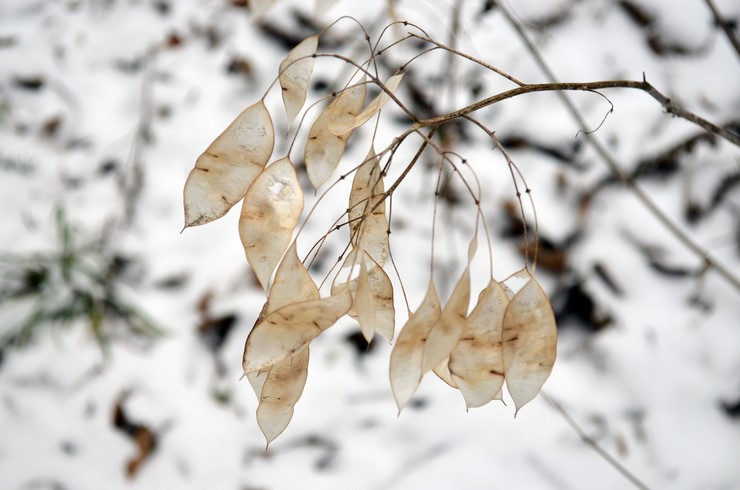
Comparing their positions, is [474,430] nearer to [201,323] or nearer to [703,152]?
[201,323]

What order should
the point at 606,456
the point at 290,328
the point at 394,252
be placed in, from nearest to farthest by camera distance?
the point at 290,328, the point at 606,456, the point at 394,252

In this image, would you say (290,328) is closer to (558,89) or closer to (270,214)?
(270,214)

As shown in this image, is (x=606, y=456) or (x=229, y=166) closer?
(x=229, y=166)

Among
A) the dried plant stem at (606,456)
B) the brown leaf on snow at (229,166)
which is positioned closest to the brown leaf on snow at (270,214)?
the brown leaf on snow at (229,166)

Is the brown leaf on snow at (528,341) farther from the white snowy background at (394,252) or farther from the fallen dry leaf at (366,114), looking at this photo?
the white snowy background at (394,252)

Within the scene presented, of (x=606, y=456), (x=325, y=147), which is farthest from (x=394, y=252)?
(x=325, y=147)

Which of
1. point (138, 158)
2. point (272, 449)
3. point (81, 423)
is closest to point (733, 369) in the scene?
point (272, 449)

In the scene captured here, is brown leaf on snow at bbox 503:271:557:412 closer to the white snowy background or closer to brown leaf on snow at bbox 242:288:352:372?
brown leaf on snow at bbox 242:288:352:372

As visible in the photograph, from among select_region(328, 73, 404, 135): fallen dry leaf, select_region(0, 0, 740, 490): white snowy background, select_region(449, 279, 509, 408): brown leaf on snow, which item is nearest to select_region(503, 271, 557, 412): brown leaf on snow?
select_region(449, 279, 509, 408): brown leaf on snow

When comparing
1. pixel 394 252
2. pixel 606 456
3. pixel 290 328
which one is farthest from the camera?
pixel 394 252
